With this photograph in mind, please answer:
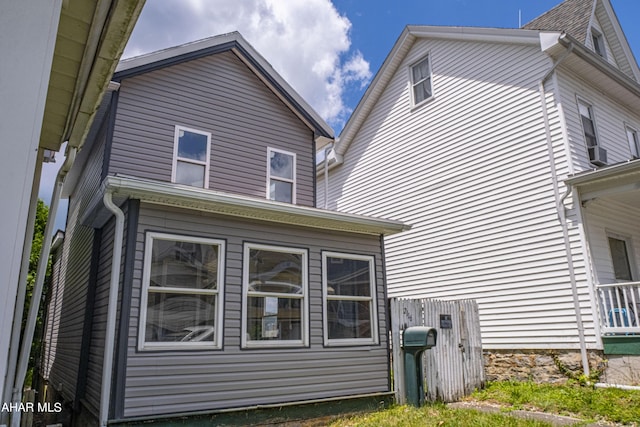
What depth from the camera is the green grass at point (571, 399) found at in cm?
645

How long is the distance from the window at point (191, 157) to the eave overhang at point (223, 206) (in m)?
2.09

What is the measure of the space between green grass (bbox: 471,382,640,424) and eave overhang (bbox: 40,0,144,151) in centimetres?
730

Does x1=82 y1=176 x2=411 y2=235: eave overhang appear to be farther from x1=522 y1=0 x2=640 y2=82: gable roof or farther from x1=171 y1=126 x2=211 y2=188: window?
x1=522 y1=0 x2=640 y2=82: gable roof

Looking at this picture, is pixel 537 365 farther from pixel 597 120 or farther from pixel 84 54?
pixel 84 54

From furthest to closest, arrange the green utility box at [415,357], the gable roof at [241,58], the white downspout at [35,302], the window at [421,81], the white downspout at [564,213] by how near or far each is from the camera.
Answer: the window at [421,81]
the gable roof at [241,58]
the white downspout at [564,213]
the green utility box at [415,357]
the white downspout at [35,302]

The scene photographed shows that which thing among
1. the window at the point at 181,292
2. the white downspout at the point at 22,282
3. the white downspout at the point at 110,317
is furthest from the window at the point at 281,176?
the white downspout at the point at 22,282

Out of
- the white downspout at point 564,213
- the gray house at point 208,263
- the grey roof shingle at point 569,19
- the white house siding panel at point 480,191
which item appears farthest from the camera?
the grey roof shingle at point 569,19

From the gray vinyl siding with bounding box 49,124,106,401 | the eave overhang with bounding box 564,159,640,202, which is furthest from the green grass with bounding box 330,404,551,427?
the eave overhang with bounding box 564,159,640,202

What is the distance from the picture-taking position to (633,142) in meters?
12.3

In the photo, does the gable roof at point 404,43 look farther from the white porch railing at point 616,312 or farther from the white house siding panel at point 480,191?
the white porch railing at point 616,312

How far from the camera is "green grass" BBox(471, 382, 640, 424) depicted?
6451 millimetres

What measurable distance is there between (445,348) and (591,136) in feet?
20.7

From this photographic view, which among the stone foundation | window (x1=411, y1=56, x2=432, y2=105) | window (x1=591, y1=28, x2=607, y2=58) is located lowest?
the stone foundation

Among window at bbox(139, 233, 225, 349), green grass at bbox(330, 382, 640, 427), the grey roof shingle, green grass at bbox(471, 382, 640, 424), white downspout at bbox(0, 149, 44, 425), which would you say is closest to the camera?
white downspout at bbox(0, 149, 44, 425)
